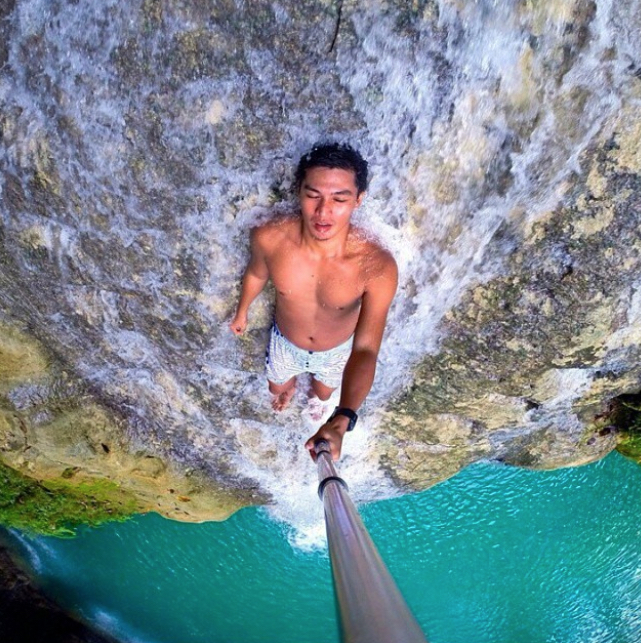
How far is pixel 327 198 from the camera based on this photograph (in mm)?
2531

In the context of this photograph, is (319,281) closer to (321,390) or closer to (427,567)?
(321,390)

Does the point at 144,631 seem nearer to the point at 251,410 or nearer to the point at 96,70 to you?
the point at 251,410

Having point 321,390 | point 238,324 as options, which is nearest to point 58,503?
point 321,390

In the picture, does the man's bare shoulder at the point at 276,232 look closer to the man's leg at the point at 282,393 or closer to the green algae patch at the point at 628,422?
the man's leg at the point at 282,393

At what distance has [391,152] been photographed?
290 cm

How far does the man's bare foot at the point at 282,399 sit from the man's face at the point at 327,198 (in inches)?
71.5

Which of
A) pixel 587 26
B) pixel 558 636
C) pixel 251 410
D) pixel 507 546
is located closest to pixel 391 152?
pixel 587 26

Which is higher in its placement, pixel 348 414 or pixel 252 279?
pixel 252 279

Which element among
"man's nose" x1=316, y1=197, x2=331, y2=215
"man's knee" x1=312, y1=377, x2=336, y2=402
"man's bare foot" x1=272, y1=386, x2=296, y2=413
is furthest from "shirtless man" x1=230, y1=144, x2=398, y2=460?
"man's bare foot" x1=272, y1=386, x2=296, y2=413

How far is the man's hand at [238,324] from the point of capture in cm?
344

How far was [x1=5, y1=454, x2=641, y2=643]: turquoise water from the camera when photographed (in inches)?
223

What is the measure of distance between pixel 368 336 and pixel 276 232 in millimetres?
757

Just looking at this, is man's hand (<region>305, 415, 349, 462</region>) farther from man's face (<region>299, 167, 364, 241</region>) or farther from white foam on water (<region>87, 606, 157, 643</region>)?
white foam on water (<region>87, 606, 157, 643</region>)

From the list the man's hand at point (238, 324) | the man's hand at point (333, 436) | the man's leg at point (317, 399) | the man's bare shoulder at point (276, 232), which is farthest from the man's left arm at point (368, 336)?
the man's leg at point (317, 399)
